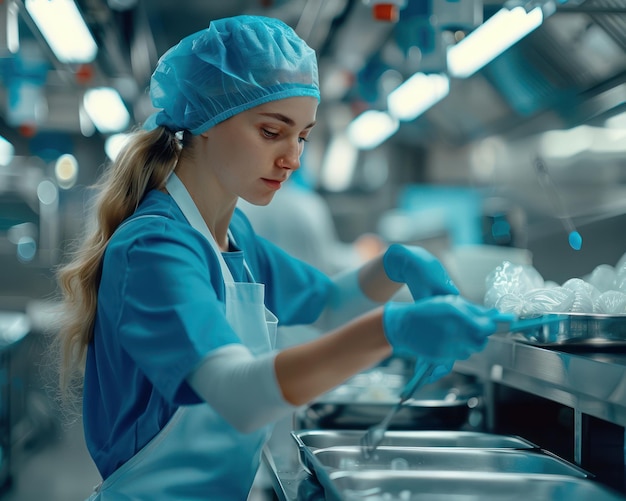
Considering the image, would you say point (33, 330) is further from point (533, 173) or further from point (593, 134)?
point (593, 134)

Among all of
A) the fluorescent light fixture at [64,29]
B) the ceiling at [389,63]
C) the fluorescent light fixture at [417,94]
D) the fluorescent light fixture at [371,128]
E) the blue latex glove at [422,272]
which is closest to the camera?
the blue latex glove at [422,272]

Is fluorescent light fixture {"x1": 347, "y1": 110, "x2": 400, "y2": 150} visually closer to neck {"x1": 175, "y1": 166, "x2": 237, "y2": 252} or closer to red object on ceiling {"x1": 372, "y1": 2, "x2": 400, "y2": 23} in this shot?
red object on ceiling {"x1": 372, "y1": 2, "x2": 400, "y2": 23}

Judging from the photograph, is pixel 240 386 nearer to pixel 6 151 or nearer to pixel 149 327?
pixel 149 327

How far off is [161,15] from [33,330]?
1939 mm

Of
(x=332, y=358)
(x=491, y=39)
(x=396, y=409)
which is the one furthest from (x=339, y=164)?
(x=332, y=358)

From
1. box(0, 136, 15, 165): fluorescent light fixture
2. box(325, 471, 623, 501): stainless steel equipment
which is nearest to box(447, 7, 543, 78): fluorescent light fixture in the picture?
box(325, 471, 623, 501): stainless steel equipment

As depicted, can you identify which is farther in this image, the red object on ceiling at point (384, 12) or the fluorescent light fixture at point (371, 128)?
the fluorescent light fixture at point (371, 128)

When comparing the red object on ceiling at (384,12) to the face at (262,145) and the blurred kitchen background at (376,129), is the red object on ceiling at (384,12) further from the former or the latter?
the face at (262,145)

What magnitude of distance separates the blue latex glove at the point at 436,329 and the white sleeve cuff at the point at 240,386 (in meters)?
0.17

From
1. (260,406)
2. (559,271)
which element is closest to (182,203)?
(260,406)

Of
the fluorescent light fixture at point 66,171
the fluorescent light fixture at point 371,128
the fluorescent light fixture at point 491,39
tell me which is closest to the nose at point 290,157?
the fluorescent light fixture at point 491,39

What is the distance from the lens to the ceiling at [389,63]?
176 centimetres

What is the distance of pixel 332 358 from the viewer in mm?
989

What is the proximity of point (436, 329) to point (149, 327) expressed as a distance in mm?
410
